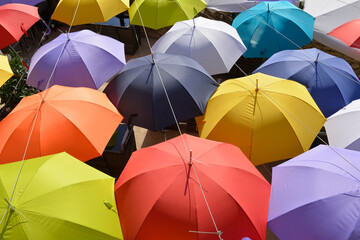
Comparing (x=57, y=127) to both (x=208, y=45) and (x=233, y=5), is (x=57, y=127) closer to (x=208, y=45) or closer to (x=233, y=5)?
(x=208, y=45)

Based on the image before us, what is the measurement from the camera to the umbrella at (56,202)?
2896 millimetres

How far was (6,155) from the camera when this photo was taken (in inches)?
163

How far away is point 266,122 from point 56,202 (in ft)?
9.89

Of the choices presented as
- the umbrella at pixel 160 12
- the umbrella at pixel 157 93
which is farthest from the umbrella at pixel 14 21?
the umbrella at pixel 157 93

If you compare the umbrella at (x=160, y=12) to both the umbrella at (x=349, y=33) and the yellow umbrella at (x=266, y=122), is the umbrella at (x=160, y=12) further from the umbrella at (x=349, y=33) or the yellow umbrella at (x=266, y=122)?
the yellow umbrella at (x=266, y=122)

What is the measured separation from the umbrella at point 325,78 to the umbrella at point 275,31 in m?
1.29

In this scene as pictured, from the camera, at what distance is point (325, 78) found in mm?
5230

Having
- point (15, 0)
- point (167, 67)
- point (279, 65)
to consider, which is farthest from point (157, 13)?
point (15, 0)

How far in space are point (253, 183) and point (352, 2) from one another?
20.2 feet

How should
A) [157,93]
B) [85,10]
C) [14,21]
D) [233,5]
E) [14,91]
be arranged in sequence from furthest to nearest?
[233,5] < [85,10] < [14,21] < [14,91] < [157,93]

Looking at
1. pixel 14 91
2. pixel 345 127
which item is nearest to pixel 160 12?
pixel 14 91

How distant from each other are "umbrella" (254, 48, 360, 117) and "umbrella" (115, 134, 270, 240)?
7.87ft

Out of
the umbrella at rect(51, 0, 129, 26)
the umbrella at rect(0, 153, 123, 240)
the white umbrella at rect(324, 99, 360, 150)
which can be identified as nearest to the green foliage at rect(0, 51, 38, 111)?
the umbrella at rect(51, 0, 129, 26)

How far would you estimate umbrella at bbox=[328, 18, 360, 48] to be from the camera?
248 inches
